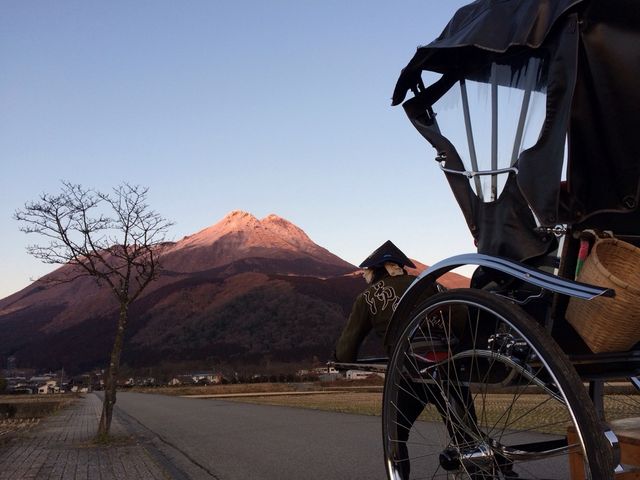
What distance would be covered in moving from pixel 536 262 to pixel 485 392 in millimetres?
607

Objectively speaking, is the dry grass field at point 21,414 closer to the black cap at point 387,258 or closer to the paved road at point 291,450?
the paved road at point 291,450

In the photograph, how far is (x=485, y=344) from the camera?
9.27 feet

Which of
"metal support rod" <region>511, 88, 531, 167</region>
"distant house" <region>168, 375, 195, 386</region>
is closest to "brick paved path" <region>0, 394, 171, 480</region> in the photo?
"metal support rod" <region>511, 88, 531, 167</region>

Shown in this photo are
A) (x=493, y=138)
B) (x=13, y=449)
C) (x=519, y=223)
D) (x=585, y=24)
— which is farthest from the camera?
(x=13, y=449)

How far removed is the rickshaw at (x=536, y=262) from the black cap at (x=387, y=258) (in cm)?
89

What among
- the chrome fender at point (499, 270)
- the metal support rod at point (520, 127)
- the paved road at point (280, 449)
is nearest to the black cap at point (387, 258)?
the chrome fender at point (499, 270)

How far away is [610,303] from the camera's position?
84.9 inches

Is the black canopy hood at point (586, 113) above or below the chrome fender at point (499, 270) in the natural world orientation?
above

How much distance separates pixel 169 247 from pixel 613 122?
13.1 meters

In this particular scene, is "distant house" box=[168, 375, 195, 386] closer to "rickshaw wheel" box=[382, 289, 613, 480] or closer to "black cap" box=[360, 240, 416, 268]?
"black cap" box=[360, 240, 416, 268]

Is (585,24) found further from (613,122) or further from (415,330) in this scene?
(415,330)

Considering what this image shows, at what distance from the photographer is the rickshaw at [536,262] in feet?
7.40

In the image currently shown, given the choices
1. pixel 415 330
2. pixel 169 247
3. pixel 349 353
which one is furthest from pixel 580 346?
pixel 169 247

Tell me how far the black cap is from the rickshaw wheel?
3.06 feet
